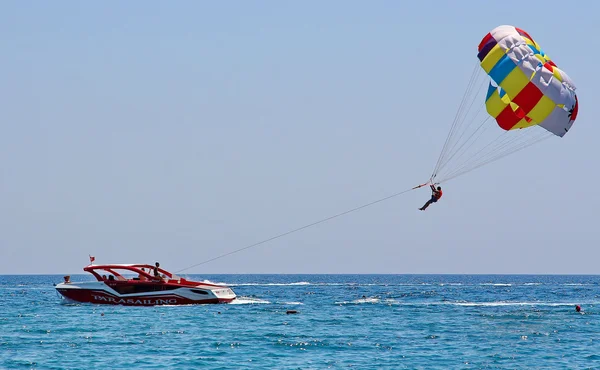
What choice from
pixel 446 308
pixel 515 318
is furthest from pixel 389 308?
pixel 515 318

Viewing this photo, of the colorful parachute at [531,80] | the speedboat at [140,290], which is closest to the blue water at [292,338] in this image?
the speedboat at [140,290]

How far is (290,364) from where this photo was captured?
31.3m

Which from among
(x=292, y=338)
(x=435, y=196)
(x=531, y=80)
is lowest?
(x=292, y=338)

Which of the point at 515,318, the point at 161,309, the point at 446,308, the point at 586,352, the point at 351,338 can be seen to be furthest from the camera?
the point at 446,308

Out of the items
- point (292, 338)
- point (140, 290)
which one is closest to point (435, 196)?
point (292, 338)

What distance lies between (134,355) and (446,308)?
31.2 meters

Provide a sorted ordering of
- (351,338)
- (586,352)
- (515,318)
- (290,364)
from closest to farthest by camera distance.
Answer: (290,364)
(586,352)
(351,338)
(515,318)

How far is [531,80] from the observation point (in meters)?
38.4

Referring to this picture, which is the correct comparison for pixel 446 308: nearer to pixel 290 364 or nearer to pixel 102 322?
pixel 102 322

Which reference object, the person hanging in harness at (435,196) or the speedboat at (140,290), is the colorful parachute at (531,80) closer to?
the person hanging in harness at (435,196)

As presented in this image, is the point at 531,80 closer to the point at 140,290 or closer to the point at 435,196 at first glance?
the point at 435,196

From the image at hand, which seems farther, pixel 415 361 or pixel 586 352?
pixel 586 352

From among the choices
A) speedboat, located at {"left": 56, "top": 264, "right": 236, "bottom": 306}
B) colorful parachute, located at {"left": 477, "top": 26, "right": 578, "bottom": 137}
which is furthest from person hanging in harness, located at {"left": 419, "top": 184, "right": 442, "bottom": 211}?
speedboat, located at {"left": 56, "top": 264, "right": 236, "bottom": 306}

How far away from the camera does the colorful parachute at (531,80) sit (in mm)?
38469
